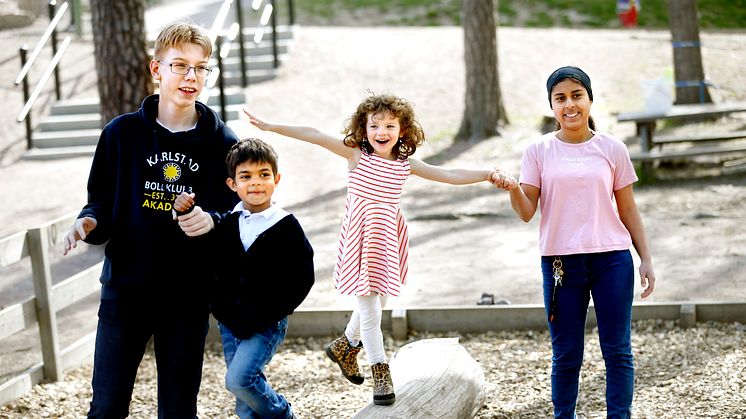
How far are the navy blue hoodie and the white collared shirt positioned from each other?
0.15 m

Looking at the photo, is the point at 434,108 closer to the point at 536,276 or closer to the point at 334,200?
the point at 334,200

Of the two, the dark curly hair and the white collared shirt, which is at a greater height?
the dark curly hair

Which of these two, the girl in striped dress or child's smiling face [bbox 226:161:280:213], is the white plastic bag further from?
child's smiling face [bbox 226:161:280:213]

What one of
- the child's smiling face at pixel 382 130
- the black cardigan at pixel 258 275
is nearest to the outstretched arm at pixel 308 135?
the child's smiling face at pixel 382 130

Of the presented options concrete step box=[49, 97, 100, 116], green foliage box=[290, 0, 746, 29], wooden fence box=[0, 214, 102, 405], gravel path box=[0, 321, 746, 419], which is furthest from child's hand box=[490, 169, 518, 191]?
green foliage box=[290, 0, 746, 29]

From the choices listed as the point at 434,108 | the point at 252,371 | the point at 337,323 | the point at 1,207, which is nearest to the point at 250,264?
the point at 252,371

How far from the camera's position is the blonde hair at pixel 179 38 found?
3.68m

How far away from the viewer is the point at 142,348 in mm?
3734

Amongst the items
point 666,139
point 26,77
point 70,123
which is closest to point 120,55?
point 70,123

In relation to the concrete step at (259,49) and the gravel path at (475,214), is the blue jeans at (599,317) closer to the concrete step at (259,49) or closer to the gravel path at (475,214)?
the gravel path at (475,214)

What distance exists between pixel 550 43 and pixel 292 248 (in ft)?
46.4

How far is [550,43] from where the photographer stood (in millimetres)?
17062

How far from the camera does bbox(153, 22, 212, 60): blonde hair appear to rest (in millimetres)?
3684

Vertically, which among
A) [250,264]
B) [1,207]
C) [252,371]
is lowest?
[1,207]
